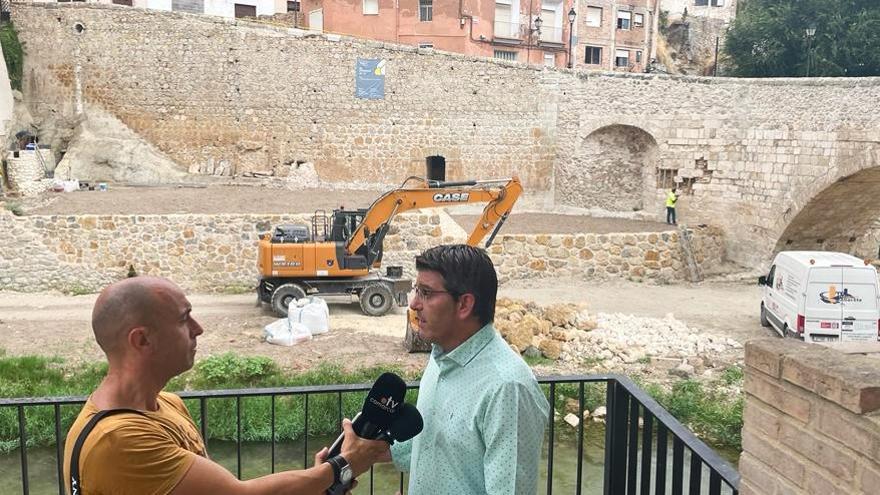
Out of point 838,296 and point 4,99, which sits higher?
point 4,99

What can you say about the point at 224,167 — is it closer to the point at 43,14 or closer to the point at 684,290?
the point at 43,14

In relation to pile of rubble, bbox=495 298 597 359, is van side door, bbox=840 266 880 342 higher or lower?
higher

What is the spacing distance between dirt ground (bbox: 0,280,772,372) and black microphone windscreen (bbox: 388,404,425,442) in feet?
25.7

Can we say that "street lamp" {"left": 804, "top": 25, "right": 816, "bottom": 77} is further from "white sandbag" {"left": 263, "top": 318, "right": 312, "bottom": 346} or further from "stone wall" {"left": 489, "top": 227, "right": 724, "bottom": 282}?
"white sandbag" {"left": 263, "top": 318, "right": 312, "bottom": 346}

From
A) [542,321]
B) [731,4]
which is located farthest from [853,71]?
[542,321]

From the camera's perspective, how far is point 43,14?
19.6 m

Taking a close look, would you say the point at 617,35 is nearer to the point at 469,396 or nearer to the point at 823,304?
the point at 823,304

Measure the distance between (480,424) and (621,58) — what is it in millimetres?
29780

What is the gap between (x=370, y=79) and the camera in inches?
786

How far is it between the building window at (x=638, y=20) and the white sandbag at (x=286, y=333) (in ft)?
77.4

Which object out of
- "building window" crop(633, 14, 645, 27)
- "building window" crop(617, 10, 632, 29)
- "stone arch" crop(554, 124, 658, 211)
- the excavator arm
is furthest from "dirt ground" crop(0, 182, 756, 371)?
"building window" crop(633, 14, 645, 27)

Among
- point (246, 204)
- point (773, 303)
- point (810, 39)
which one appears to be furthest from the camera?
point (810, 39)

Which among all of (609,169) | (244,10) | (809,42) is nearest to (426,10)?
(244,10)

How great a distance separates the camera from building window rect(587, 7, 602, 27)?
28500 mm
